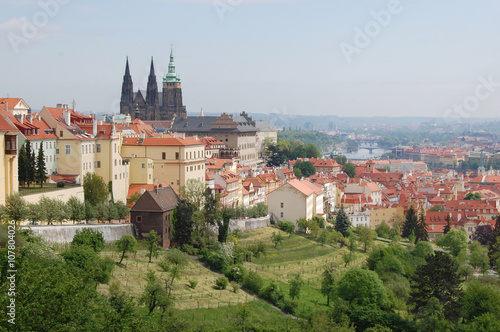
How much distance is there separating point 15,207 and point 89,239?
13.8 feet

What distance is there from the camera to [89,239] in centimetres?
3834

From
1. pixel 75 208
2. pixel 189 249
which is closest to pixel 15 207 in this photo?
pixel 75 208

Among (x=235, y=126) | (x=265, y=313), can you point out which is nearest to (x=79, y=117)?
(x=265, y=313)

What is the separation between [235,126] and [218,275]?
67574 millimetres

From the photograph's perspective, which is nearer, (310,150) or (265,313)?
(265,313)

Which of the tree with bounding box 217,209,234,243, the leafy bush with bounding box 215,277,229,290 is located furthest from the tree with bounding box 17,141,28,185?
the tree with bounding box 217,209,234,243

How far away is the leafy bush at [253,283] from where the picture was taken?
43156 mm

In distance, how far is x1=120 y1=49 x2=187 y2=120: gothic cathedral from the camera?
14638 cm

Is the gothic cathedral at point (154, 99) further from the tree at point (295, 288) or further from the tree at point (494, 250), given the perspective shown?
the tree at point (295, 288)

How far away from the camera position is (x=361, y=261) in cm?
6025

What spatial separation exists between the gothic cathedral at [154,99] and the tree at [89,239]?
4238 inches

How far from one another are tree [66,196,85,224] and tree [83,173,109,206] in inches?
121

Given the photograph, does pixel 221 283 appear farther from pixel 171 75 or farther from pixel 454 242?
pixel 171 75

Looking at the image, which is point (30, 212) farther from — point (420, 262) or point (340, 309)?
point (420, 262)
